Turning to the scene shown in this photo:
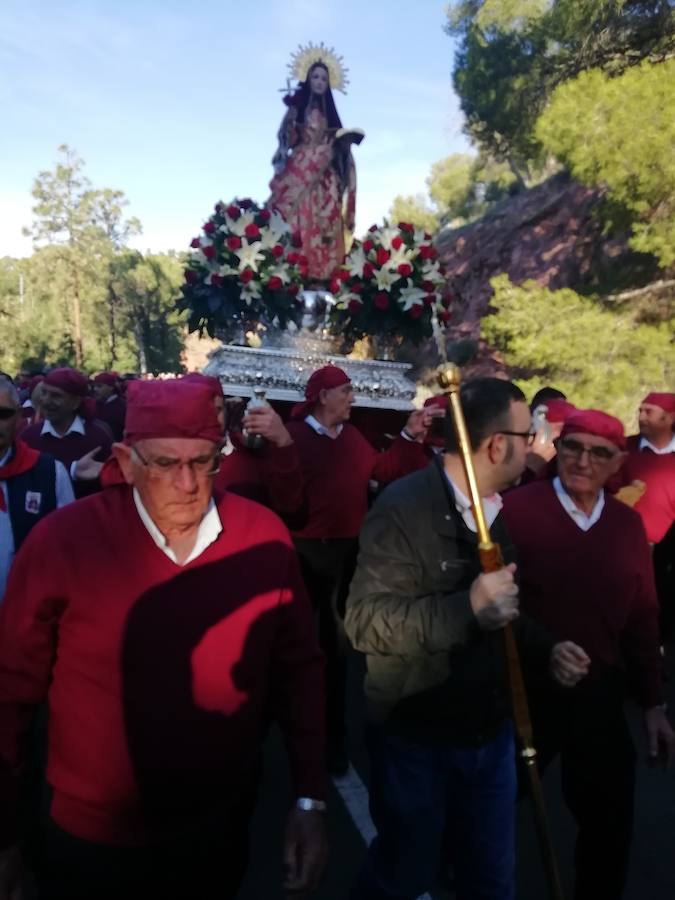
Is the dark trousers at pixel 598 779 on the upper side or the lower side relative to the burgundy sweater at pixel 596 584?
lower

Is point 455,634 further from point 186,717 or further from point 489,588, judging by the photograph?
point 186,717

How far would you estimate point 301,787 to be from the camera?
2002mm

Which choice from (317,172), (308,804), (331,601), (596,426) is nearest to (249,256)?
(317,172)

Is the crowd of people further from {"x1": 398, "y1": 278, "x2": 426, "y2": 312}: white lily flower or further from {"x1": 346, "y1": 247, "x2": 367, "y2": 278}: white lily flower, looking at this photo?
{"x1": 346, "y1": 247, "x2": 367, "y2": 278}: white lily flower

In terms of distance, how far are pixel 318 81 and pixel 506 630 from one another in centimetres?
689

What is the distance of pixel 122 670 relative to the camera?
1.76m

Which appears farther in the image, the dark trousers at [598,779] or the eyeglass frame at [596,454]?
the eyeglass frame at [596,454]

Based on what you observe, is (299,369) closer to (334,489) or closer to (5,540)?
(334,489)

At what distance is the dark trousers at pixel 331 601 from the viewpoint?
3.96 meters

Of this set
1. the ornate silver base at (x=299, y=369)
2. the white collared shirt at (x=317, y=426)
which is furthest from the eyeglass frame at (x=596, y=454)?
the ornate silver base at (x=299, y=369)

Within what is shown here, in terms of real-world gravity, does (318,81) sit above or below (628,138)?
above

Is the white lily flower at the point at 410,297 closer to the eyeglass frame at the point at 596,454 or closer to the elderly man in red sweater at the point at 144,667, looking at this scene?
the eyeglass frame at the point at 596,454

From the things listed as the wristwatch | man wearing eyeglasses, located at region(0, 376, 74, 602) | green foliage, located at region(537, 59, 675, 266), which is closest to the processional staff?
the wristwatch

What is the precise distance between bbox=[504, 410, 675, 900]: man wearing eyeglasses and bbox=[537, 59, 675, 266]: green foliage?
252 inches
